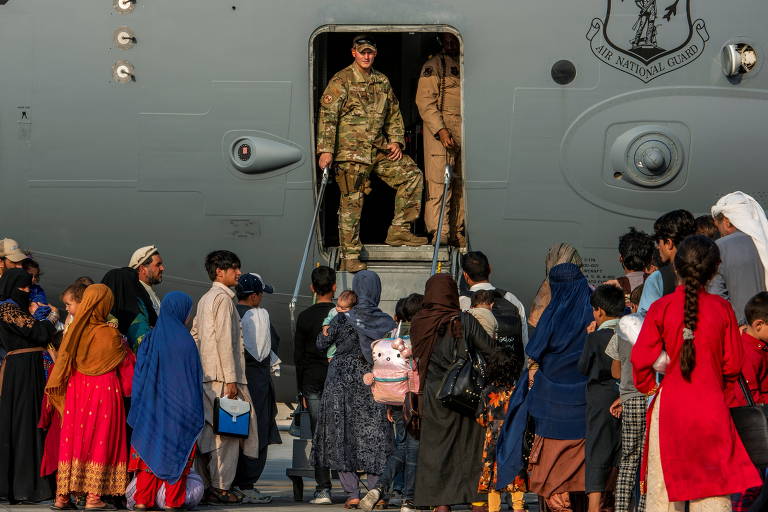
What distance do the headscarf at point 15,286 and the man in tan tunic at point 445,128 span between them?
156 inches

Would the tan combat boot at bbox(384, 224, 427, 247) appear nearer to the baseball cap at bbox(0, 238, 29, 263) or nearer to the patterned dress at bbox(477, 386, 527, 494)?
the baseball cap at bbox(0, 238, 29, 263)

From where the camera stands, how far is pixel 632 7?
451 inches

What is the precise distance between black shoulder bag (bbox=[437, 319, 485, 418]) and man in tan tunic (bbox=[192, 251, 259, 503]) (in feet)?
5.82

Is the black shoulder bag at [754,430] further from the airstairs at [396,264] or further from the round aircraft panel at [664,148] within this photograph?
the round aircraft panel at [664,148]

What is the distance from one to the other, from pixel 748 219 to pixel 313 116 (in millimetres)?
4702

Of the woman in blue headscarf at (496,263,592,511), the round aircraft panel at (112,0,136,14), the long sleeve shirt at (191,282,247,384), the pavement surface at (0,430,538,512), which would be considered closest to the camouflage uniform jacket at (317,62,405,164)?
the round aircraft panel at (112,0,136,14)

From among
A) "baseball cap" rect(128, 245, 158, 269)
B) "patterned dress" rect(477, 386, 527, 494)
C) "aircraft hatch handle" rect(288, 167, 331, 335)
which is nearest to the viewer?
"patterned dress" rect(477, 386, 527, 494)

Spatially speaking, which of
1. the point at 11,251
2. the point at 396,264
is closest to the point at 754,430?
the point at 396,264

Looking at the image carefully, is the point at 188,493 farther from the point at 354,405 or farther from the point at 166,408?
the point at 354,405

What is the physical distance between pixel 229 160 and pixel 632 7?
12.0 ft

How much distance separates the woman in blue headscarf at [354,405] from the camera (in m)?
9.91

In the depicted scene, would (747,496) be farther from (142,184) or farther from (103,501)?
(142,184)

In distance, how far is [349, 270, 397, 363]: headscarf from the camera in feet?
32.6

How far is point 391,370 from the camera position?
9.39 meters
